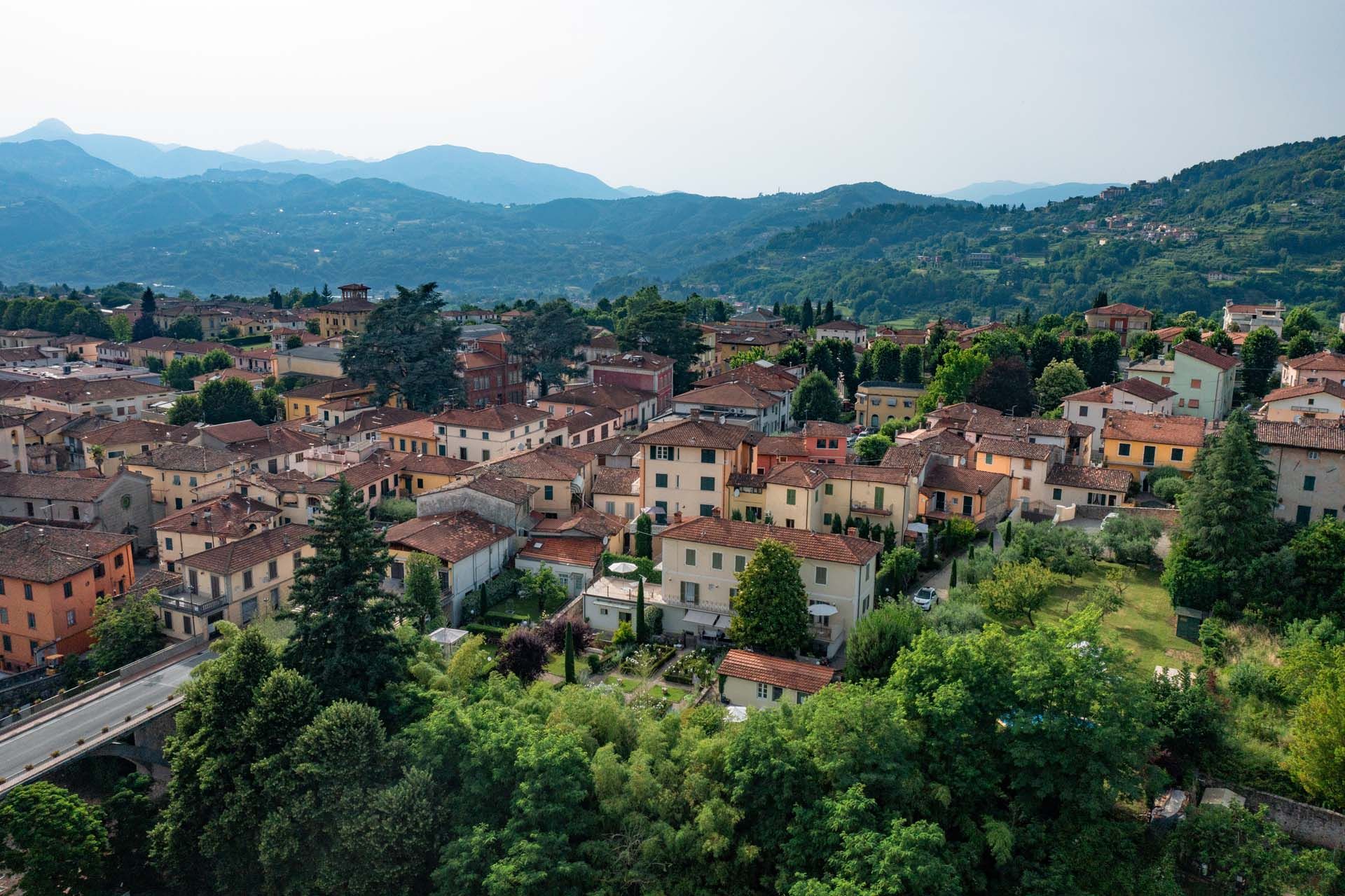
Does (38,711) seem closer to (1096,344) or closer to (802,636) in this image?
(802,636)

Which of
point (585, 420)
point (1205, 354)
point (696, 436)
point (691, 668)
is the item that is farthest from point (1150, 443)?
point (585, 420)

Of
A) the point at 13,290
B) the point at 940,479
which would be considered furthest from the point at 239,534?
the point at 13,290

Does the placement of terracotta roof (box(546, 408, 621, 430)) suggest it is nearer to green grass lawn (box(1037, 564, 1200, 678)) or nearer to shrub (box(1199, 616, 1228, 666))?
green grass lawn (box(1037, 564, 1200, 678))

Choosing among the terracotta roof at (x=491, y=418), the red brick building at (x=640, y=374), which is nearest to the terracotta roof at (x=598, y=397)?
the red brick building at (x=640, y=374)

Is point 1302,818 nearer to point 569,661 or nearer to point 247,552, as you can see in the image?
point 569,661

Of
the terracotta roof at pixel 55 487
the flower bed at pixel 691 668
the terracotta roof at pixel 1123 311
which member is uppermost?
the terracotta roof at pixel 1123 311

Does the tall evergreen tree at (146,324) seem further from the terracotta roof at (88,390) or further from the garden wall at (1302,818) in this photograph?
the garden wall at (1302,818)

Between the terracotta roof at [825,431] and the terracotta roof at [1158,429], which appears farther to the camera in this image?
the terracotta roof at [825,431]
